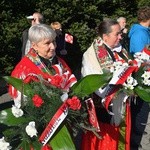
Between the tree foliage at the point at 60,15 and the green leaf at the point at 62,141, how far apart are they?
4.72 m

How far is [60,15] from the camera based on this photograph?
8.99 metres

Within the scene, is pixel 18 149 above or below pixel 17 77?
below

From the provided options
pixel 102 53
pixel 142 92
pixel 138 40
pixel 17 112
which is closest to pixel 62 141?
pixel 17 112

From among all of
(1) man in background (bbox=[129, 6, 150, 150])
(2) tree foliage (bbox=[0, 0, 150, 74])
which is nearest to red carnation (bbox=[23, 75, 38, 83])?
(1) man in background (bbox=[129, 6, 150, 150])

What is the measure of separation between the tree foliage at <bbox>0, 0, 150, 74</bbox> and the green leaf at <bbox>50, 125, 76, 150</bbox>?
4.72 m

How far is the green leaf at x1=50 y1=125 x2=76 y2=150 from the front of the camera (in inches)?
136

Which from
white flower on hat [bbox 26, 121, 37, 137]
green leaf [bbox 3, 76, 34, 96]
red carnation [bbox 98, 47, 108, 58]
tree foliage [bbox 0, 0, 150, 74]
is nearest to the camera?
white flower on hat [bbox 26, 121, 37, 137]

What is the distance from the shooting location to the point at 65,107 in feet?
11.5

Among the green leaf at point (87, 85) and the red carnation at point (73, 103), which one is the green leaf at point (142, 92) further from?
the red carnation at point (73, 103)

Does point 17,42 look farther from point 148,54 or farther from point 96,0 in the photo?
point 148,54

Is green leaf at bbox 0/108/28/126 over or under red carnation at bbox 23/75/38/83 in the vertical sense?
under

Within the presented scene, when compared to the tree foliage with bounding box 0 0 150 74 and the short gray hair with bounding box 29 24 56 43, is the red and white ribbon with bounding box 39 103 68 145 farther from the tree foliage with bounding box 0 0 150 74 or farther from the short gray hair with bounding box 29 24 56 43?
the tree foliage with bounding box 0 0 150 74

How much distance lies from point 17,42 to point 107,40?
3.93m

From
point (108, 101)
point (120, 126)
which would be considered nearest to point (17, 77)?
point (108, 101)
